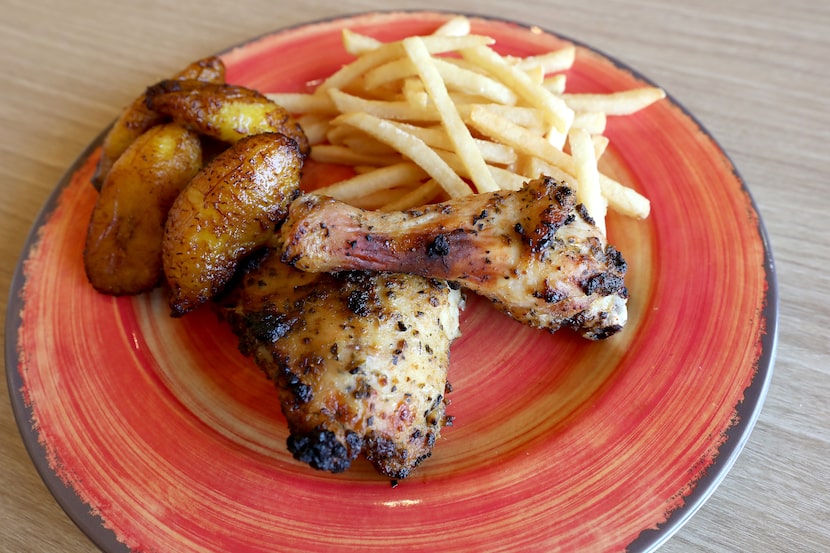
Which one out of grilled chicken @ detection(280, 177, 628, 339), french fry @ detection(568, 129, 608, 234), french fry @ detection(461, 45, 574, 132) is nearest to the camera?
grilled chicken @ detection(280, 177, 628, 339)

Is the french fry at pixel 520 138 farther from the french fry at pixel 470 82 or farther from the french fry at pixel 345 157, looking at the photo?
the french fry at pixel 345 157

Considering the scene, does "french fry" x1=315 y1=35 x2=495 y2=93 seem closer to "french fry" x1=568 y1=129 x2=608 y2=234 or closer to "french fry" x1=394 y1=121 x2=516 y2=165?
"french fry" x1=394 y1=121 x2=516 y2=165

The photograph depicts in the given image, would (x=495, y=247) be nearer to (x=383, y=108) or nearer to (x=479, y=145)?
(x=479, y=145)

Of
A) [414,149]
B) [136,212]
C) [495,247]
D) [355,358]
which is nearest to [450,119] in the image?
[414,149]

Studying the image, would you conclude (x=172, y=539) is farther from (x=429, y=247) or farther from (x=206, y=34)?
(x=206, y=34)

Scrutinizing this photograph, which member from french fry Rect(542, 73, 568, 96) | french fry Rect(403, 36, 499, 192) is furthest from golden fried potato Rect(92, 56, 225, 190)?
french fry Rect(542, 73, 568, 96)

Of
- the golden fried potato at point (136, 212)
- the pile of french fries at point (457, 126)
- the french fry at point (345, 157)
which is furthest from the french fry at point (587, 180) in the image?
the golden fried potato at point (136, 212)
